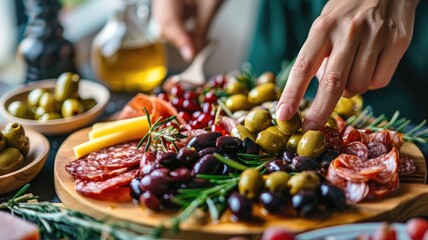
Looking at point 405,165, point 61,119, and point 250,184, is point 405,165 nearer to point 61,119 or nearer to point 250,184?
point 250,184

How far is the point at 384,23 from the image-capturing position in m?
1.26

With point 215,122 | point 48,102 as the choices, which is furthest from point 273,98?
point 48,102

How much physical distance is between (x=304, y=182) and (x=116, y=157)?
17.1 inches

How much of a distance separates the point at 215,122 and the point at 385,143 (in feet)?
1.28

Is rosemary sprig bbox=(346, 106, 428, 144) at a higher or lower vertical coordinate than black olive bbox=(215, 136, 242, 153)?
lower

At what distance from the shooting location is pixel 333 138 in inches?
47.5

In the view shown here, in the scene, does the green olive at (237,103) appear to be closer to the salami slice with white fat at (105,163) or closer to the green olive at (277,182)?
the salami slice with white fat at (105,163)

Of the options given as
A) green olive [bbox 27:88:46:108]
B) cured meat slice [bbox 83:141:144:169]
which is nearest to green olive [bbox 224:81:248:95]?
cured meat slice [bbox 83:141:144:169]

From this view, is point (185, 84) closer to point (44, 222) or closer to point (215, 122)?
point (215, 122)

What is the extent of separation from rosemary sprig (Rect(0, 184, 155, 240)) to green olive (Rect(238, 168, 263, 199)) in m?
0.18

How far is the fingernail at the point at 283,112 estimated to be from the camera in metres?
1.18

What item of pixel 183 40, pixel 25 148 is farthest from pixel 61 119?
pixel 183 40

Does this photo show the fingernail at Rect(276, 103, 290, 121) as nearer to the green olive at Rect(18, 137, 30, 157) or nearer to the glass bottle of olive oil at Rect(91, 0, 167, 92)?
the green olive at Rect(18, 137, 30, 157)

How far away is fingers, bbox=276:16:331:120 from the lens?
1180mm
